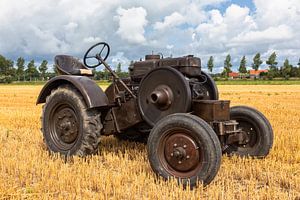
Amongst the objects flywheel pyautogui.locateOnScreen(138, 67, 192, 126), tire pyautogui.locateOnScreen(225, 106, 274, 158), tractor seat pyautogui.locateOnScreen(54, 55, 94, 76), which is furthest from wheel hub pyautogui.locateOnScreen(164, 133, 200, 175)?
tractor seat pyautogui.locateOnScreen(54, 55, 94, 76)

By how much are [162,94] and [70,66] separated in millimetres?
2437

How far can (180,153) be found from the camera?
4.71 meters

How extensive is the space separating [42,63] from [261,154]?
11182cm

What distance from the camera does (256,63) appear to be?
99.6 m

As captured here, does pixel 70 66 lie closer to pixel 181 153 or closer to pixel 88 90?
pixel 88 90

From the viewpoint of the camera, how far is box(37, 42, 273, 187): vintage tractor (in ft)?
15.4

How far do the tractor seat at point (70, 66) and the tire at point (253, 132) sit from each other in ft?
9.33

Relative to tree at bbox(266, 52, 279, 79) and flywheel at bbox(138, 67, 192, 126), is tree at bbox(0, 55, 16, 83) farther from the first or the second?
flywheel at bbox(138, 67, 192, 126)

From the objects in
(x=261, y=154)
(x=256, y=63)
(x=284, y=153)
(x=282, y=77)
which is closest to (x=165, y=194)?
(x=261, y=154)

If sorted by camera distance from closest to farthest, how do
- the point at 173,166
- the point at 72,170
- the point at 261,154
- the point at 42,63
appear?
the point at 173,166 < the point at 72,170 < the point at 261,154 < the point at 42,63

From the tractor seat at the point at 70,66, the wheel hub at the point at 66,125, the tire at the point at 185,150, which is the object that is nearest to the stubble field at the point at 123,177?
the tire at the point at 185,150

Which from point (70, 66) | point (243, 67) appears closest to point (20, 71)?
point (243, 67)

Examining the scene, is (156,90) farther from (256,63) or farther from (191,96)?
(256,63)

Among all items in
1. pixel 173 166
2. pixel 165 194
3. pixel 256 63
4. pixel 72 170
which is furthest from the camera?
pixel 256 63
